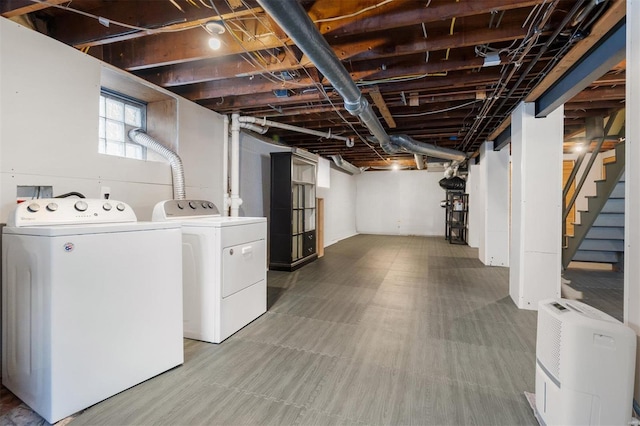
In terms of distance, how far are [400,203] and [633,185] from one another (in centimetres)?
900

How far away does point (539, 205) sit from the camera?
9.95 ft

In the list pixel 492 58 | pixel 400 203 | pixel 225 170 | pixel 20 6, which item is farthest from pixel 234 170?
pixel 400 203

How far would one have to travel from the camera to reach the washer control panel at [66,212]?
167cm

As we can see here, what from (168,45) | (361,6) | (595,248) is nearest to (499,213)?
(595,248)

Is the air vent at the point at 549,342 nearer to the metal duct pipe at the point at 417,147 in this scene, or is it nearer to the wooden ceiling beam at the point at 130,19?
the wooden ceiling beam at the point at 130,19

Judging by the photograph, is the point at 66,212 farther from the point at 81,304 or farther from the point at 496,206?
the point at 496,206

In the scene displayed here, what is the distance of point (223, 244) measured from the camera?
2.33 meters

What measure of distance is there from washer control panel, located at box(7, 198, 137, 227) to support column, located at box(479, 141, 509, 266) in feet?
17.7

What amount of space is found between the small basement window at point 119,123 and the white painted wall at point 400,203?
27.3ft

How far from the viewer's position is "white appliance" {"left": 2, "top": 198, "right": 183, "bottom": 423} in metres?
1.48

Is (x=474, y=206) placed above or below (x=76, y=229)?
above

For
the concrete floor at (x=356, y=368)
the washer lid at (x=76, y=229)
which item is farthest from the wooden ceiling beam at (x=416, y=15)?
the concrete floor at (x=356, y=368)

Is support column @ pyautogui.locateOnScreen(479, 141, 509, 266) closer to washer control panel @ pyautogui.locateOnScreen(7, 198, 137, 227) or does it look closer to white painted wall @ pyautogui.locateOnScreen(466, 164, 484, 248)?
white painted wall @ pyautogui.locateOnScreen(466, 164, 484, 248)

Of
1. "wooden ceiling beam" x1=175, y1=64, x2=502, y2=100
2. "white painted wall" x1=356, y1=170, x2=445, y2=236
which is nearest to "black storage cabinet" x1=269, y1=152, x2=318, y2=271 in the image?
"wooden ceiling beam" x1=175, y1=64, x2=502, y2=100
